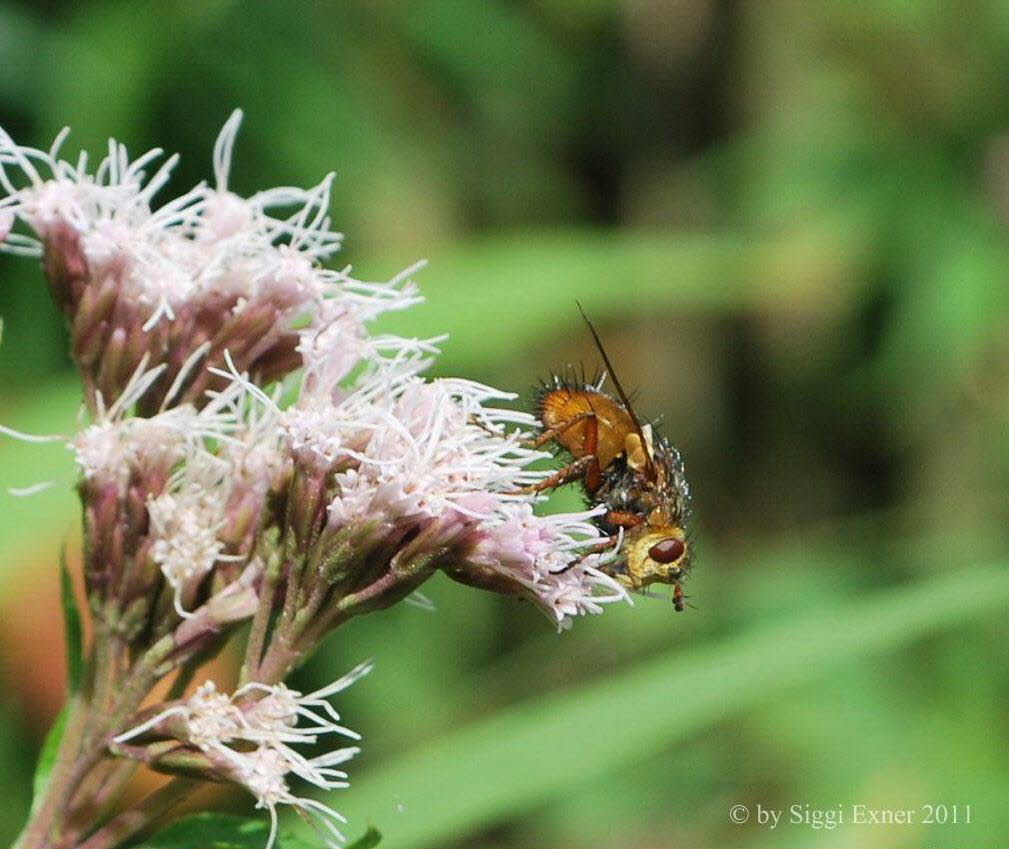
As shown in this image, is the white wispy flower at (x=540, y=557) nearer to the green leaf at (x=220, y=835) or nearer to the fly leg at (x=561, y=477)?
the fly leg at (x=561, y=477)

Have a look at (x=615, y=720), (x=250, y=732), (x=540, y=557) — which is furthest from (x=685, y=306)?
(x=250, y=732)

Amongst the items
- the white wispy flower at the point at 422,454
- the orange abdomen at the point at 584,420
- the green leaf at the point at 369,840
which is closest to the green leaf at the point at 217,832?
the green leaf at the point at 369,840

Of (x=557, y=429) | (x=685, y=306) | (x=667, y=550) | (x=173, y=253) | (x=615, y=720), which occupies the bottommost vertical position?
(x=685, y=306)

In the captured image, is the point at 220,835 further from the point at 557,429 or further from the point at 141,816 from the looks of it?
the point at 557,429

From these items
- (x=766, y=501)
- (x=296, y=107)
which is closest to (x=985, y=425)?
(x=766, y=501)

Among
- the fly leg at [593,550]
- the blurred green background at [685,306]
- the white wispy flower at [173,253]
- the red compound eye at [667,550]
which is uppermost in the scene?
the white wispy flower at [173,253]
